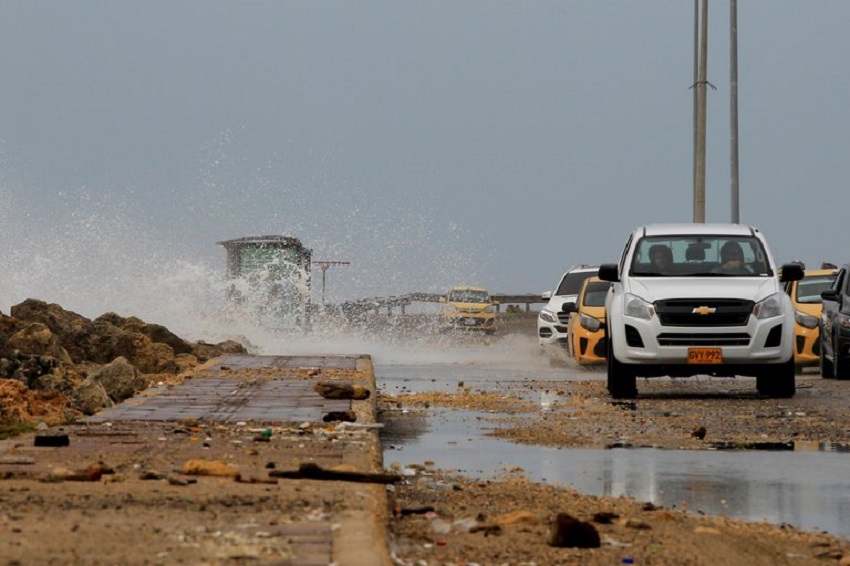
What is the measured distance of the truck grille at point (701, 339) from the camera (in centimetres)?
2147

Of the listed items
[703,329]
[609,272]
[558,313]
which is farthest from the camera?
[558,313]

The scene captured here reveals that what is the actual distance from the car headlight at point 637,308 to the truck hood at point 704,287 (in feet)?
0.23

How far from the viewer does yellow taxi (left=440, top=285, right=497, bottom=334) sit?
210 feet

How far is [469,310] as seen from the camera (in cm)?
6462

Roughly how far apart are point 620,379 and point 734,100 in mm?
28565

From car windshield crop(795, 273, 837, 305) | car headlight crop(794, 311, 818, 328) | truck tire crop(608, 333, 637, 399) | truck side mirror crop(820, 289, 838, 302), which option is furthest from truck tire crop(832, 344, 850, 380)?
truck tire crop(608, 333, 637, 399)

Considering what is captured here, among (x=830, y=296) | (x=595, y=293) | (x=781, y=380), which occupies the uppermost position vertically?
(x=595, y=293)

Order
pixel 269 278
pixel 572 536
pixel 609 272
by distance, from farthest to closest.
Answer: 1. pixel 269 278
2. pixel 609 272
3. pixel 572 536

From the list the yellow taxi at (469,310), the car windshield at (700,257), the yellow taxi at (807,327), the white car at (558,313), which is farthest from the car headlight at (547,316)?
the yellow taxi at (469,310)

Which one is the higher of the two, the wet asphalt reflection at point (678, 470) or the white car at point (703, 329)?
the white car at point (703, 329)

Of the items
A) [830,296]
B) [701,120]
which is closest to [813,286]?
[830,296]

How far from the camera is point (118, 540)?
7.49 meters

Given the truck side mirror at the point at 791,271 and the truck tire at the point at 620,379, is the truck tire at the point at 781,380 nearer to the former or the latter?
the truck side mirror at the point at 791,271

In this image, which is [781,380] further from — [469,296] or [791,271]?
[469,296]
